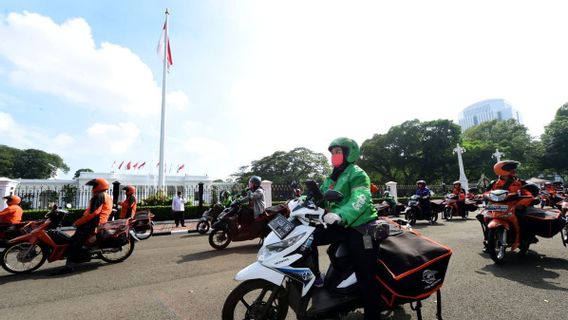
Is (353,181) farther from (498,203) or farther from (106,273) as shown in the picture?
(106,273)

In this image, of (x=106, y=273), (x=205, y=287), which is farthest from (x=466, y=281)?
(x=106, y=273)

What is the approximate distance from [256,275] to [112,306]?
7.77 ft

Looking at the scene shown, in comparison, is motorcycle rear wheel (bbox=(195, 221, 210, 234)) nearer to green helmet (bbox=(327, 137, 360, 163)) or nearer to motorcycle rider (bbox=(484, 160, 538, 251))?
green helmet (bbox=(327, 137, 360, 163))

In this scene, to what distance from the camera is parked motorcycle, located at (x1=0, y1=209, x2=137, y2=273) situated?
5.34m

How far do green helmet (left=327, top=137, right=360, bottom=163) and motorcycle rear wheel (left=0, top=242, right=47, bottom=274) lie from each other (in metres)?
5.88

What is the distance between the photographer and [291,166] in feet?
159

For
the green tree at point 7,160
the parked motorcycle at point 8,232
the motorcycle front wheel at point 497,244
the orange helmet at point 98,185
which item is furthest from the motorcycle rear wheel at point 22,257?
the green tree at point 7,160

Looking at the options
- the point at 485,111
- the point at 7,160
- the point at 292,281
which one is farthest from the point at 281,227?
the point at 485,111

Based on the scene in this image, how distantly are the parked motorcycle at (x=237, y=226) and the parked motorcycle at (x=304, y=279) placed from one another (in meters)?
4.60

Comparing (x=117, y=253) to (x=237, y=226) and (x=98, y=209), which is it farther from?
(x=237, y=226)

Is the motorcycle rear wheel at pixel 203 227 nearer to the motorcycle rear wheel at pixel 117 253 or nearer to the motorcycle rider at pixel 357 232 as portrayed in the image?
the motorcycle rear wheel at pixel 117 253

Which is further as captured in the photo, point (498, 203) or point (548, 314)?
point (498, 203)

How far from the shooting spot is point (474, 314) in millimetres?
3168

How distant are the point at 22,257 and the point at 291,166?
43401 millimetres
